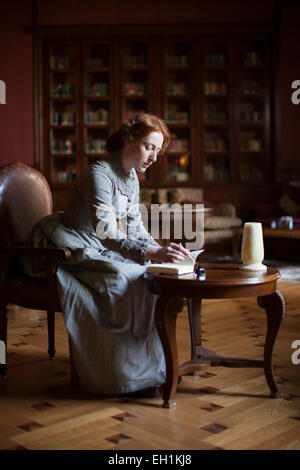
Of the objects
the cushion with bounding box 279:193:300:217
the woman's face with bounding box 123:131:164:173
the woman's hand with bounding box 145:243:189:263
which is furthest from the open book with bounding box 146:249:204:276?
the cushion with bounding box 279:193:300:217

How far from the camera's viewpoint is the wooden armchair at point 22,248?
2.31m

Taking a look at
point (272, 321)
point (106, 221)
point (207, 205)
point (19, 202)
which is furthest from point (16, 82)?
point (272, 321)

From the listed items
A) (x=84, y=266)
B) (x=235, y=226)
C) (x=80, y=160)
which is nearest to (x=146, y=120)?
(x=84, y=266)

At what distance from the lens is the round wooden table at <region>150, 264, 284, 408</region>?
1977 mm

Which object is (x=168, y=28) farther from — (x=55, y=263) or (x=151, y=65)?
(x=55, y=263)

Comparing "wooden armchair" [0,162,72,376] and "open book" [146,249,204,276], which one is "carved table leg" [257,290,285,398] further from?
"wooden armchair" [0,162,72,376]

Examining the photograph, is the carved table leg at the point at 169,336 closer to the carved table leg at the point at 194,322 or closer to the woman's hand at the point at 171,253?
the woman's hand at the point at 171,253

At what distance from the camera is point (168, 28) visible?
728 centimetres

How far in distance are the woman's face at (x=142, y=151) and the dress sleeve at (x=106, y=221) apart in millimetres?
162

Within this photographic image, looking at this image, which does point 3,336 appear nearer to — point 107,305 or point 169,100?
point 107,305

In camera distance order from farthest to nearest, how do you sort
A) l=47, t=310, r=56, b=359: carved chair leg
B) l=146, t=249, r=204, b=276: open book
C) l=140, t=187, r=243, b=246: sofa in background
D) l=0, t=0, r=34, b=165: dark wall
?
l=0, t=0, r=34, b=165: dark wall, l=140, t=187, r=243, b=246: sofa in background, l=47, t=310, r=56, b=359: carved chair leg, l=146, t=249, r=204, b=276: open book

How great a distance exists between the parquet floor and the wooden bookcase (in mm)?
4771

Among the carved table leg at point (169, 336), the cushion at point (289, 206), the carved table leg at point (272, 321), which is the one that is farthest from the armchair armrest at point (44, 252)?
the cushion at point (289, 206)

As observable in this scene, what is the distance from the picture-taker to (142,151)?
2404 millimetres
